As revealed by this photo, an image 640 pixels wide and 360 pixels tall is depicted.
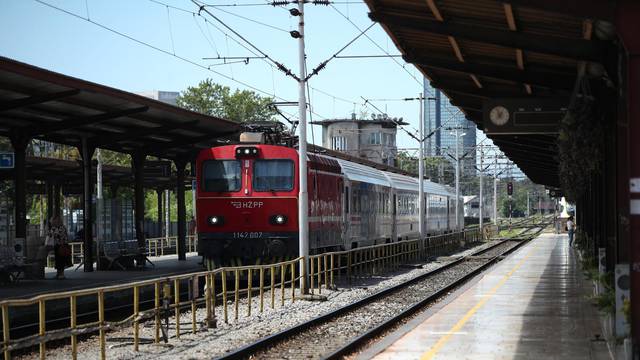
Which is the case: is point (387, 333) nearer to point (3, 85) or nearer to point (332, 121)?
point (3, 85)

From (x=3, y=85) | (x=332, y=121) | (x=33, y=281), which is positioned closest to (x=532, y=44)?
(x=3, y=85)

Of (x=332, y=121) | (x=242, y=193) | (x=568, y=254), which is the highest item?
(x=332, y=121)

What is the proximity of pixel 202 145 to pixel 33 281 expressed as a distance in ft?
30.4

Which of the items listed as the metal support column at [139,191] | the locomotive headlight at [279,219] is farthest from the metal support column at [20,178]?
the locomotive headlight at [279,219]

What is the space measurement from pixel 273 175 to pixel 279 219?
43.6 inches

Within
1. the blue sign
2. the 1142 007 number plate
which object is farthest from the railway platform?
the blue sign

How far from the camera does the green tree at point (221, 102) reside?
101 metres

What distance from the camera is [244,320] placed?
17.0m

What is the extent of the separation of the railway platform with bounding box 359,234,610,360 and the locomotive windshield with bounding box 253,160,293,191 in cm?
500

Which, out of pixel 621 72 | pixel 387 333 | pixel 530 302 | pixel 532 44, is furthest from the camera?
pixel 530 302

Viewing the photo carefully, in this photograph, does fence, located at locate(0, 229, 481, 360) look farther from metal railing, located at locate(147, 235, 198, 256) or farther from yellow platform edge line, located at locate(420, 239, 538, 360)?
metal railing, located at locate(147, 235, 198, 256)

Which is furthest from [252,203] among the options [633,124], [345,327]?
[633,124]

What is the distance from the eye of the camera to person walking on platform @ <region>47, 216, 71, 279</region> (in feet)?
83.6

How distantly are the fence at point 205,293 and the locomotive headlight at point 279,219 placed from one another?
3.60 feet
